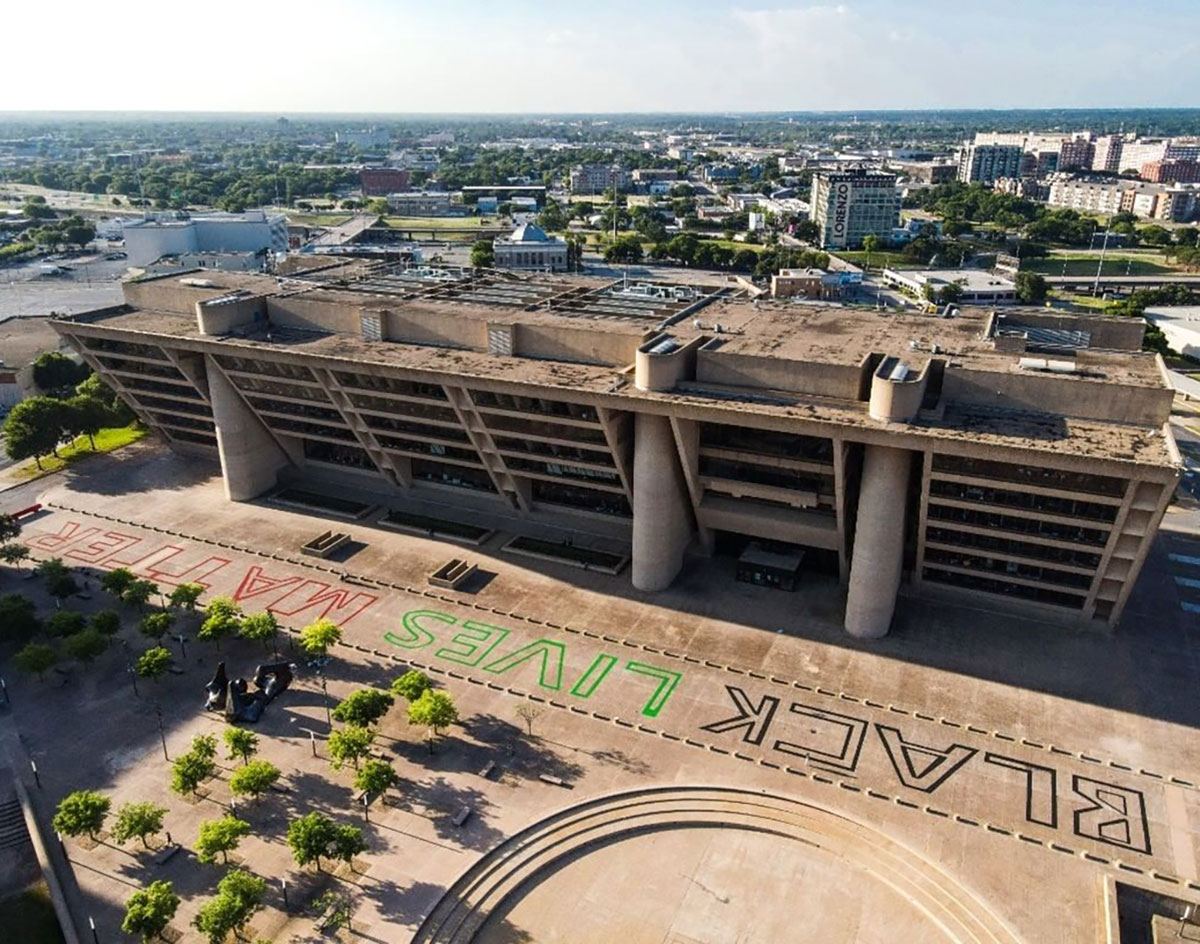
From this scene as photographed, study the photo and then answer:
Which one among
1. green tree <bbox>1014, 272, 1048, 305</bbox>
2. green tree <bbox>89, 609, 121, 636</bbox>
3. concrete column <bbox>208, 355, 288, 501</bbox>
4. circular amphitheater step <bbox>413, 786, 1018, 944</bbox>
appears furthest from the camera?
green tree <bbox>1014, 272, 1048, 305</bbox>

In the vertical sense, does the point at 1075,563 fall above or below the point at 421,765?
above

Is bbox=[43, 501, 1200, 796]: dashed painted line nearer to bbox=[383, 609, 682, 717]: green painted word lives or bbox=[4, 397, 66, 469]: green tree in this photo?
bbox=[383, 609, 682, 717]: green painted word lives

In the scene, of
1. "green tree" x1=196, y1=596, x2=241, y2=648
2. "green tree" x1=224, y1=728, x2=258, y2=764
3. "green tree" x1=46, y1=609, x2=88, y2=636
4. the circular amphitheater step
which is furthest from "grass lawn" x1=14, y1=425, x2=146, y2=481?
the circular amphitheater step

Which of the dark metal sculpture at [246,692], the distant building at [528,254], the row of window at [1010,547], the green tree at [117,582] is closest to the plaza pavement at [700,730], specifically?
the dark metal sculpture at [246,692]

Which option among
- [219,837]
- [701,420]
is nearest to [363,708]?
[219,837]

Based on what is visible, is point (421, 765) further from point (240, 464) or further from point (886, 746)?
point (240, 464)

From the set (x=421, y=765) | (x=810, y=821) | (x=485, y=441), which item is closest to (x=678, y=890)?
(x=810, y=821)
